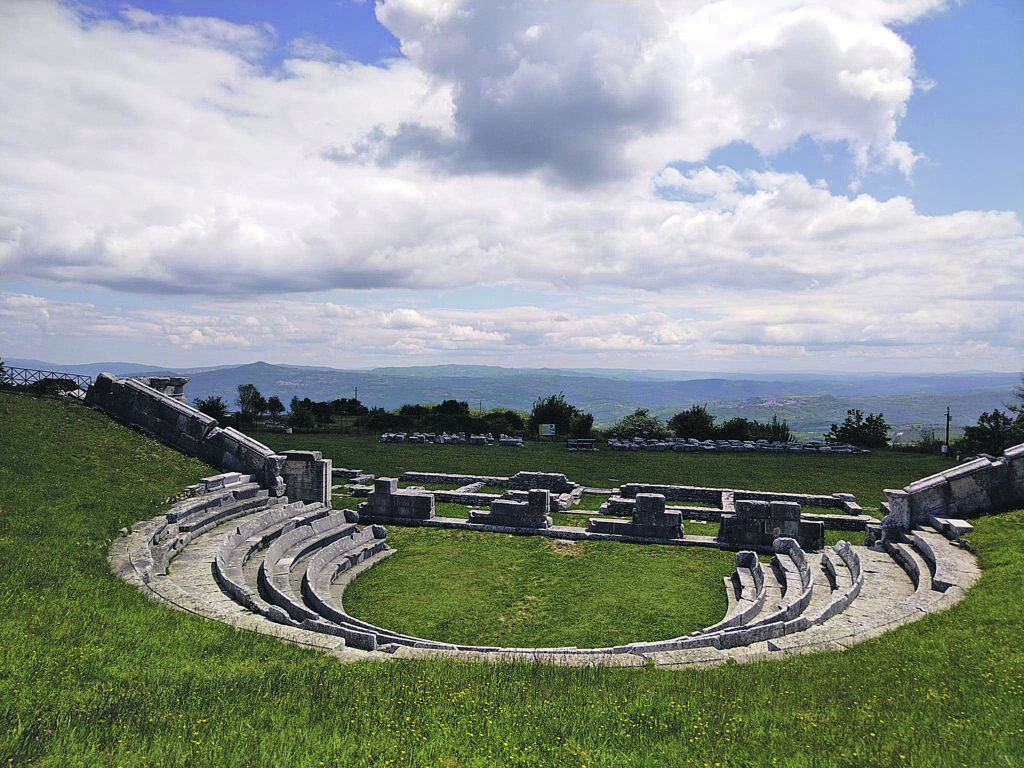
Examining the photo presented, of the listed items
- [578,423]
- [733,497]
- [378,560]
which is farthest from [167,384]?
[578,423]

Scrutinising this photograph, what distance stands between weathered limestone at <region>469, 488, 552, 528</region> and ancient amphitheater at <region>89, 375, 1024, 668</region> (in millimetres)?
49

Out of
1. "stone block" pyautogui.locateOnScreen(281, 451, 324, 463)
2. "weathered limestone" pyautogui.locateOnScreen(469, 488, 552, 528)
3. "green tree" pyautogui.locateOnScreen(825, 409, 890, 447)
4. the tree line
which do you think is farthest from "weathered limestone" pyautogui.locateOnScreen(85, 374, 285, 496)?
"green tree" pyautogui.locateOnScreen(825, 409, 890, 447)

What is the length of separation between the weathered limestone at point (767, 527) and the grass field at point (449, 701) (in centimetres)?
741

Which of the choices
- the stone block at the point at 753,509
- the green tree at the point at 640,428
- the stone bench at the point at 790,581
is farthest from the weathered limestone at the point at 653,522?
the green tree at the point at 640,428

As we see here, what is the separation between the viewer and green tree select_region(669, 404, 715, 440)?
188 feet

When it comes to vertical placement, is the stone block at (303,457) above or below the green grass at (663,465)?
above

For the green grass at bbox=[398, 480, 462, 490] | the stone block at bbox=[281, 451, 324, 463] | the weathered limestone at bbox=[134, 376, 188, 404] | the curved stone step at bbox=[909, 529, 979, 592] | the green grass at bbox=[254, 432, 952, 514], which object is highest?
the weathered limestone at bbox=[134, 376, 188, 404]

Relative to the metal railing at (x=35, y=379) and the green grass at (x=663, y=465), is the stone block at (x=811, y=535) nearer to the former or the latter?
the green grass at (x=663, y=465)

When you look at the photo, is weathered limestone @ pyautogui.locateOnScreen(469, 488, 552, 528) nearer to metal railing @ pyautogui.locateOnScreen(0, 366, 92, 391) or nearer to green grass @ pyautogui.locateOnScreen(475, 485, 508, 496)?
green grass @ pyautogui.locateOnScreen(475, 485, 508, 496)

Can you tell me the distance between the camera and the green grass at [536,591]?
12.7 metres

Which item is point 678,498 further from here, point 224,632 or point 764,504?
point 224,632

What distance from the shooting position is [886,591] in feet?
45.6

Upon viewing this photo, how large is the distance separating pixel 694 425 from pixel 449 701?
5469 cm

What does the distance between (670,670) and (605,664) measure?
96cm
